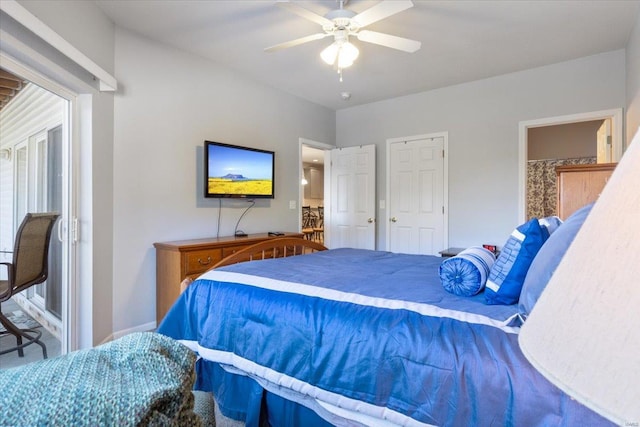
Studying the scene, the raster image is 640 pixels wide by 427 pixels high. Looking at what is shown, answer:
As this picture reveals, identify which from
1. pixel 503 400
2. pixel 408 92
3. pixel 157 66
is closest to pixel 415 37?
pixel 408 92

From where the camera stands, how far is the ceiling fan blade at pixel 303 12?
214 cm

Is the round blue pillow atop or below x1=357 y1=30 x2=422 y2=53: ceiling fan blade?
below

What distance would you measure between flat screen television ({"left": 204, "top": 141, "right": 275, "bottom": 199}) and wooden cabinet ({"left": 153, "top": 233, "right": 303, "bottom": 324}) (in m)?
0.68

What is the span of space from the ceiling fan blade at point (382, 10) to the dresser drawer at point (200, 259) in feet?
7.20

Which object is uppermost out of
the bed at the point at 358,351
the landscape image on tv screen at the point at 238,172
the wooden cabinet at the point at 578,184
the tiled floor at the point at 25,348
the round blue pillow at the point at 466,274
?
the landscape image on tv screen at the point at 238,172

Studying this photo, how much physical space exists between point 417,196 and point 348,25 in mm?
2739

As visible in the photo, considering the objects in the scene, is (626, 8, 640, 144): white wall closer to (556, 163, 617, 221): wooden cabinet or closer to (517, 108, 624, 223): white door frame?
(517, 108, 624, 223): white door frame

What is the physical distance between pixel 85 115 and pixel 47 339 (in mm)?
1684

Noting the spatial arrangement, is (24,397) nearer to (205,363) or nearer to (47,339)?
(205,363)

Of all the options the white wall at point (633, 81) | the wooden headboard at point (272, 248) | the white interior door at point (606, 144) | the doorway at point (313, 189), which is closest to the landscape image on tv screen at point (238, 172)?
the wooden headboard at point (272, 248)

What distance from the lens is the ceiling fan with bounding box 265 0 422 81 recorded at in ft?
7.00

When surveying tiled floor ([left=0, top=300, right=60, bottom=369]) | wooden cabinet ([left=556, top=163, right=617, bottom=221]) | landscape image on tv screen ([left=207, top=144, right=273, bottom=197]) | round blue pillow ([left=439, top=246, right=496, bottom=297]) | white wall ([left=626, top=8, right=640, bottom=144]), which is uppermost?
white wall ([left=626, top=8, right=640, bottom=144])

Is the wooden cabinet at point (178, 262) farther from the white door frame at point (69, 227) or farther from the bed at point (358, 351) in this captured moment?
the bed at point (358, 351)

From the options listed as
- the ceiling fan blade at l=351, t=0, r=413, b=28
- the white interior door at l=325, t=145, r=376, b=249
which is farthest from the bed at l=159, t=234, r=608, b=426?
the white interior door at l=325, t=145, r=376, b=249
